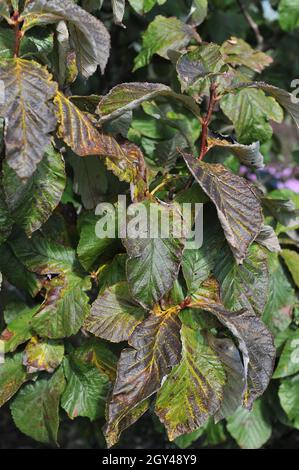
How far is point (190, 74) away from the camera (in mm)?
1237

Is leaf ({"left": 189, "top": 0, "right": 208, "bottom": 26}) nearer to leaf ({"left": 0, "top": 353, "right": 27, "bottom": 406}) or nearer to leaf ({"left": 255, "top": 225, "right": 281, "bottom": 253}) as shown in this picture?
leaf ({"left": 255, "top": 225, "right": 281, "bottom": 253})

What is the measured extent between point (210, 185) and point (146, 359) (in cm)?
32

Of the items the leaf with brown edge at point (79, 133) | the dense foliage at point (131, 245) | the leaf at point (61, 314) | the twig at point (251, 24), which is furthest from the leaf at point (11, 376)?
the twig at point (251, 24)

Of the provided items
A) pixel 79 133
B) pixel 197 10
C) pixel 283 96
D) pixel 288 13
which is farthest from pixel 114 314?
pixel 288 13

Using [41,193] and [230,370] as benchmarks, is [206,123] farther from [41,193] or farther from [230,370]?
[230,370]

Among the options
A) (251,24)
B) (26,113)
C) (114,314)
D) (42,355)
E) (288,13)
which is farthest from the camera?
(251,24)

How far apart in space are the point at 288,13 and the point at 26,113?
37.1 inches

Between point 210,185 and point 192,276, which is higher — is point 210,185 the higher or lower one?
the higher one

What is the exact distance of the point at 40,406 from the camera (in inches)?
56.8

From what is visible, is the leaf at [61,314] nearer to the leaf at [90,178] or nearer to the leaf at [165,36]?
the leaf at [90,178]

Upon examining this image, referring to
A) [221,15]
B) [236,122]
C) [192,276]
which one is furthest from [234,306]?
[221,15]

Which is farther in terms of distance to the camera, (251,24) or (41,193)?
(251,24)
